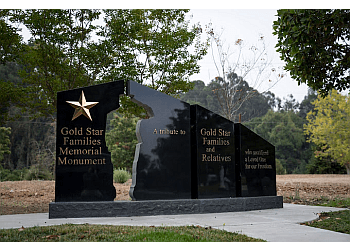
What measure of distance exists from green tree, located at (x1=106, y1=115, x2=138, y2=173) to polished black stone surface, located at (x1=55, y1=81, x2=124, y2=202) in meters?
19.5

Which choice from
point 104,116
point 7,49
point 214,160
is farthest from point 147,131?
point 7,49

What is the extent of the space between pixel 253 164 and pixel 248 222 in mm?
2817

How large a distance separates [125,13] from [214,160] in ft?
20.5

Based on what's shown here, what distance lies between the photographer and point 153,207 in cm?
810

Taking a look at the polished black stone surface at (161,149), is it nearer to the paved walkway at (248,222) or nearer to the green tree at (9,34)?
the paved walkway at (248,222)

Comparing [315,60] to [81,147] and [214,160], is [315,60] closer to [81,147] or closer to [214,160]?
[214,160]

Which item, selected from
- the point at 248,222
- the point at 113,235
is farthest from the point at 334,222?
the point at 113,235

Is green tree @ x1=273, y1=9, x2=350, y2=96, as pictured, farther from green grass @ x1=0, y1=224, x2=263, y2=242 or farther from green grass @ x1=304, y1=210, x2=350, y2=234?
green grass @ x1=0, y1=224, x2=263, y2=242

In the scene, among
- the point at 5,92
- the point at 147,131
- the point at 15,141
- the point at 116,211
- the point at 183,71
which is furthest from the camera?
the point at 15,141

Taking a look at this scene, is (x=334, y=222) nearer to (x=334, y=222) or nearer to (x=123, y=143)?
(x=334, y=222)

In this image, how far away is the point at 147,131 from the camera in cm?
842

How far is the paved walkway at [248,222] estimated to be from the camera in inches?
219

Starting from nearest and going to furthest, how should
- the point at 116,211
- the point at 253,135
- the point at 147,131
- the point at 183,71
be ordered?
the point at 116,211 → the point at 147,131 → the point at 253,135 → the point at 183,71

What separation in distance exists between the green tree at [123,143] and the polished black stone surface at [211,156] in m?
18.8
